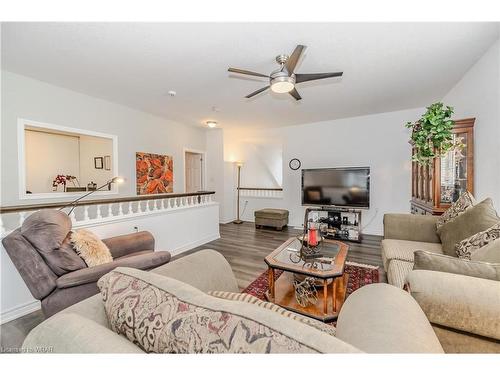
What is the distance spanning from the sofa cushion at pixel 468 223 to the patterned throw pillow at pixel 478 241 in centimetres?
21

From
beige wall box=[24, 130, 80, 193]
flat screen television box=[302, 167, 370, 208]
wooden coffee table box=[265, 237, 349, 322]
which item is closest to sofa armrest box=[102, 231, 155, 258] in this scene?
wooden coffee table box=[265, 237, 349, 322]

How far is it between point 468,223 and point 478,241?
0.37 metres

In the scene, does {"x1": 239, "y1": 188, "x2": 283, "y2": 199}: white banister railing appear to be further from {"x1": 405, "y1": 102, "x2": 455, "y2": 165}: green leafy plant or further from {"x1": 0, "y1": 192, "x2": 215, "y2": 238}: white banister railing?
{"x1": 405, "y1": 102, "x2": 455, "y2": 165}: green leafy plant

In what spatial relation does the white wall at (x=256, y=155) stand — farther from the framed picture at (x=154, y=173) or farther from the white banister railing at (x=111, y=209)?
the white banister railing at (x=111, y=209)

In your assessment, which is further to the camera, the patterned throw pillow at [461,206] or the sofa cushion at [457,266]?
the patterned throw pillow at [461,206]

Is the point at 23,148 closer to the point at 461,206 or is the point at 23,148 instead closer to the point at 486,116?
the point at 461,206

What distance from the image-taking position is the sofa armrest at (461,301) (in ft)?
3.16

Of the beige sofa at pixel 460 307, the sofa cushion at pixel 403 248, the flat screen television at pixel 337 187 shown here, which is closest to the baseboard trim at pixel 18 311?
the beige sofa at pixel 460 307

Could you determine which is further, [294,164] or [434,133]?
[294,164]

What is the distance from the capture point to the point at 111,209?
2.87m

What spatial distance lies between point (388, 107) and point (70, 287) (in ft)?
16.6

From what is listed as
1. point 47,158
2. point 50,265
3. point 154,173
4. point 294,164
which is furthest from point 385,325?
point 47,158

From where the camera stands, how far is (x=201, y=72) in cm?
261
